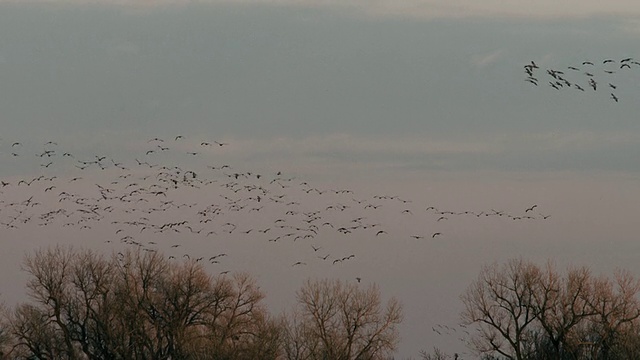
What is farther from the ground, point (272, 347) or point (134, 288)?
point (134, 288)

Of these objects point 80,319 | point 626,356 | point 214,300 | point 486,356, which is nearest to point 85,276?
point 80,319

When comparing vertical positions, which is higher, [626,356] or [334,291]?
[334,291]

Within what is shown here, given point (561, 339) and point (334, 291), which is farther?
point (334, 291)

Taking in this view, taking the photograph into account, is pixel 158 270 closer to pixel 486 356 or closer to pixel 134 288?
pixel 134 288

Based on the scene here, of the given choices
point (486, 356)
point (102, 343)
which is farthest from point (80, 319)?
point (486, 356)

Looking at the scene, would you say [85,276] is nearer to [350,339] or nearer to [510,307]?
[350,339]

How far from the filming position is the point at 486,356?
80.8 metres

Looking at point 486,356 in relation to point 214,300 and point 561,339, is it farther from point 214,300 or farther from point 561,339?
point 214,300

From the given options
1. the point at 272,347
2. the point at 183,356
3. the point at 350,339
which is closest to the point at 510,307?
the point at 350,339

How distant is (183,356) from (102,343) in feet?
21.9

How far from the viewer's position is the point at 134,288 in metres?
81.6

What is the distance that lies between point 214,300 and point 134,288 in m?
5.89

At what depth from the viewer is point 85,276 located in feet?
272

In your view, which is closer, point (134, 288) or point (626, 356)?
point (626, 356)
